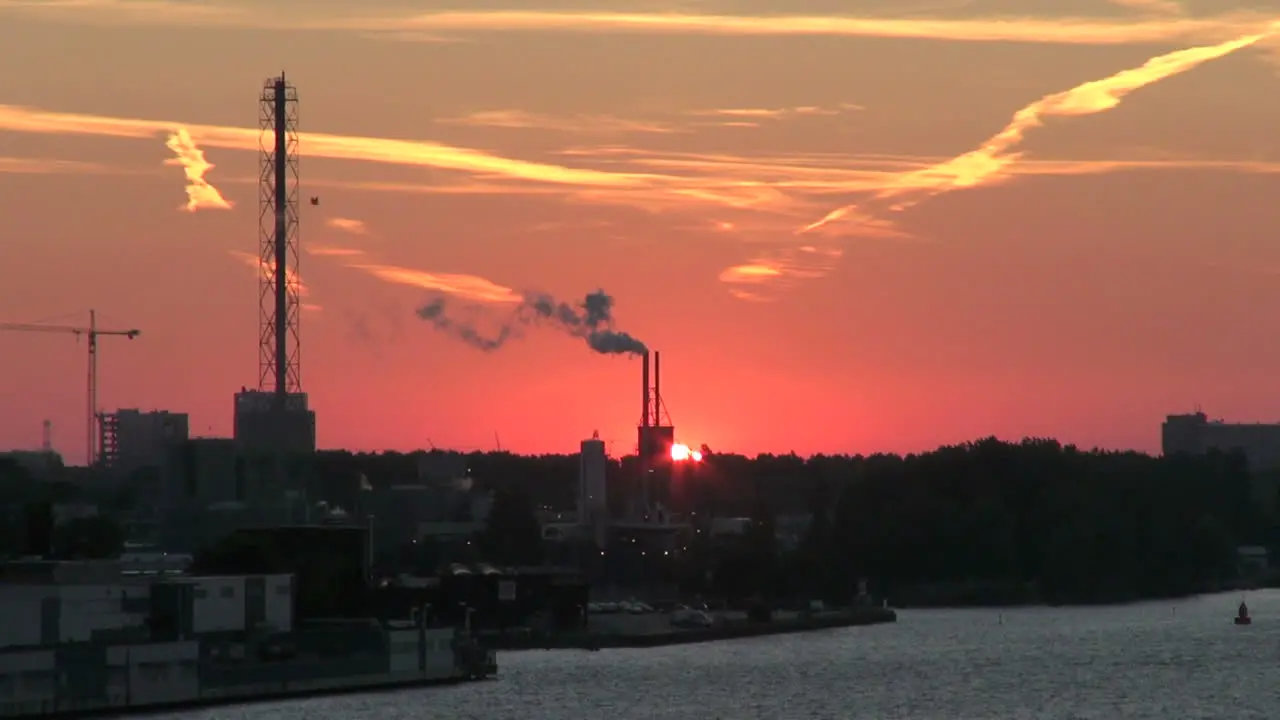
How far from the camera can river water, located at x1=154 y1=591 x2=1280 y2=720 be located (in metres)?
71.4

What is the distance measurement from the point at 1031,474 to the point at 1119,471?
1411 cm

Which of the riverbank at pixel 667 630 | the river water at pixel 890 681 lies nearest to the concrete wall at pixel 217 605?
the river water at pixel 890 681

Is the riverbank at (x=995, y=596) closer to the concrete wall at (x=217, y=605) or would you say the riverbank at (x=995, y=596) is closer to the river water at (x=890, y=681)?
the river water at (x=890, y=681)

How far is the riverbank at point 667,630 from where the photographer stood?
11175 centimetres

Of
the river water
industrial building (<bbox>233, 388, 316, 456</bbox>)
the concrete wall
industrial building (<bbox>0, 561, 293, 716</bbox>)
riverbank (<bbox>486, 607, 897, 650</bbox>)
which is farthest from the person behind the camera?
industrial building (<bbox>233, 388, 316, 456</bbox>)

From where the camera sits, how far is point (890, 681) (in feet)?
276

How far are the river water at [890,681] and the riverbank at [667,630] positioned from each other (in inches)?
76.1

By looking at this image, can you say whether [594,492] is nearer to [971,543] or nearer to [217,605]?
[971,543]

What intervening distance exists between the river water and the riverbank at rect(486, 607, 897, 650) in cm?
193

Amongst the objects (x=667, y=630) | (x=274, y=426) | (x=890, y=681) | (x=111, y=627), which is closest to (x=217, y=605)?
(x=111, y=627)

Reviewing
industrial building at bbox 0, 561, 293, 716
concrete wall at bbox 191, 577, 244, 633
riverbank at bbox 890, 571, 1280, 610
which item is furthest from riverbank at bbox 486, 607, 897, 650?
concrete wall at bbox 191, 577, 244, 633

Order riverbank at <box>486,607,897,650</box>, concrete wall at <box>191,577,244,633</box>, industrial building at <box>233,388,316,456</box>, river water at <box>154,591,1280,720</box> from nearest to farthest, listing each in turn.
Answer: river water at <box>154,591,1280,720</box>, concrete wall at <box>191,577,244,633</box>, riverbank at <box>486,607,897,650</box>, industrial building at <box>233,388,316,456</box>

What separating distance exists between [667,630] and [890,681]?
3509 centimetres

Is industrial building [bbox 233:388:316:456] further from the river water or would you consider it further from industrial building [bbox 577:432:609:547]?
the river water
